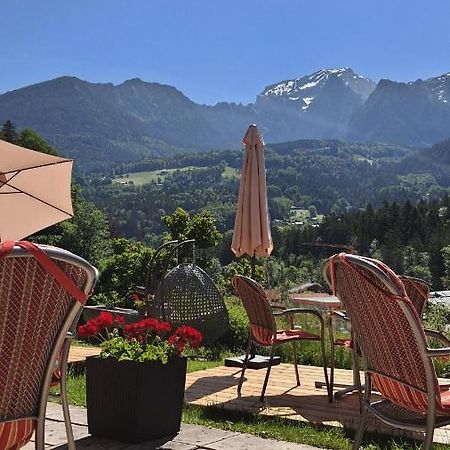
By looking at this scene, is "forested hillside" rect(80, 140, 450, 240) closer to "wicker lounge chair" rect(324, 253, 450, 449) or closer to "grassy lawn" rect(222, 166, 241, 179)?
"grassy lawn" rect(222, 166, 241, 179)

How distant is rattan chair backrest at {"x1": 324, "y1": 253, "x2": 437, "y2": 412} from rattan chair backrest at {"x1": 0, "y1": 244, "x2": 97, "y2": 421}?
89cm

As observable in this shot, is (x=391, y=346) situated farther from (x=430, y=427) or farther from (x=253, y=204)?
(x=253, y=204)

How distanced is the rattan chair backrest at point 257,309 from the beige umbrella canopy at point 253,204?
209cm

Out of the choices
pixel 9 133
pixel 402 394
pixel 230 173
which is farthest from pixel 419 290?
pixel 230 173

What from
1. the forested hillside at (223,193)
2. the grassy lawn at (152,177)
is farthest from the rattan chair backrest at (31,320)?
the grassy lawn at (152,177)

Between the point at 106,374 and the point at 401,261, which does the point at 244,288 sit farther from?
the point at 401,261

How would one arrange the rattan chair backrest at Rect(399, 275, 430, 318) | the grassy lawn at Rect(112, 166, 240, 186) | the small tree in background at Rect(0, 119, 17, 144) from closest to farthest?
the rattan chair backrest at Rect(399, 275, 430, 318), the small tree in background at Rect(0, 119, 17, 144), the grassy lawn at Rect(112, 166, 240, 186)

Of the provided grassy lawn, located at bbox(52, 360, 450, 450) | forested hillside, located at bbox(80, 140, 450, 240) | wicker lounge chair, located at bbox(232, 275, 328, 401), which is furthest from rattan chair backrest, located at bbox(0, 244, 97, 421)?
forested hillside, located at bbox(80, 140, 450, 240)

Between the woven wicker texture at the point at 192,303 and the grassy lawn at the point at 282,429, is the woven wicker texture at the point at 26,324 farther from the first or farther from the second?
the woven wicker texture at the point at 192,303

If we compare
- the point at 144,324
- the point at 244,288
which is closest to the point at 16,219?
the point at 244,288

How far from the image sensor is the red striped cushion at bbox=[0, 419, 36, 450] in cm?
185

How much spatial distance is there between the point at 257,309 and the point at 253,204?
8.10ft

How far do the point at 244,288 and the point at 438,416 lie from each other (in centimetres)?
268

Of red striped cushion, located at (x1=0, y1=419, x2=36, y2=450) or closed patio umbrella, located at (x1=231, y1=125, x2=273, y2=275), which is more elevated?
closed patio umbrella, located at (x1=231, y1=125, x2=273, y2=275)
